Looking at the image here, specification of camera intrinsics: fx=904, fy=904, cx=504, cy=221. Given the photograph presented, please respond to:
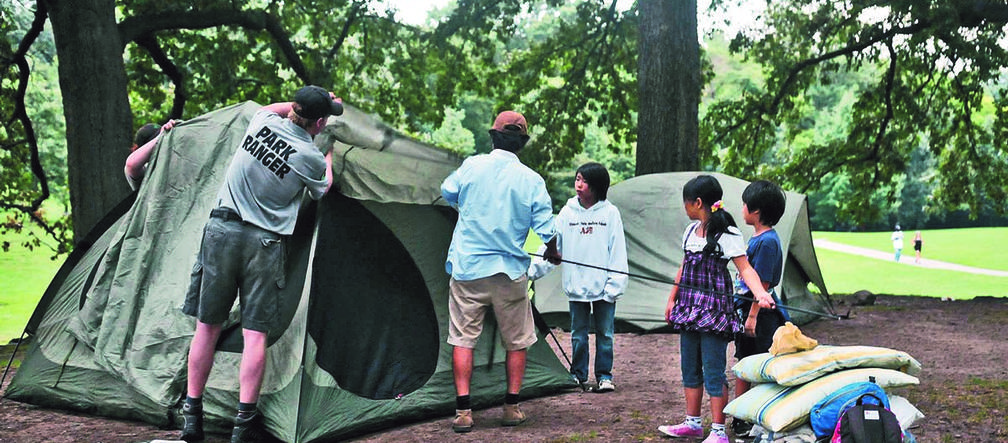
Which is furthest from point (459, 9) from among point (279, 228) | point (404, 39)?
point (279, 228)

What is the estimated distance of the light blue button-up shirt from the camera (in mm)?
4953

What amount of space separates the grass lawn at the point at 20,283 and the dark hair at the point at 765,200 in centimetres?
1869

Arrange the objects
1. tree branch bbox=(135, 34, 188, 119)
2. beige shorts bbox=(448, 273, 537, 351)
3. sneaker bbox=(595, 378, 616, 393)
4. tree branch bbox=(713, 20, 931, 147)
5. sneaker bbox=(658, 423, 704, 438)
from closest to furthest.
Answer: sneaker bbox=(658, 423, 704, 438), beige shorts bbox=(448, 273, 537, 351), sneaker bbox=(595, 378, 616, 393), tree branch bbox=(135, 34, 188, 119), tree branch bbox=(713, 20, 931, 147)

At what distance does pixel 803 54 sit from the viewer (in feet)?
54.3

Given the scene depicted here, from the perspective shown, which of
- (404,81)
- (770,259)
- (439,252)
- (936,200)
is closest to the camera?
(770,259)

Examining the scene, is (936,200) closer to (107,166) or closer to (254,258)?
(107,166)

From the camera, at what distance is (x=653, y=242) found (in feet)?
31.4

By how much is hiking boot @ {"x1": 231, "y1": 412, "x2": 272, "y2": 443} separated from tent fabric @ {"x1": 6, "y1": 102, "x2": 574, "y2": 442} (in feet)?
0.31

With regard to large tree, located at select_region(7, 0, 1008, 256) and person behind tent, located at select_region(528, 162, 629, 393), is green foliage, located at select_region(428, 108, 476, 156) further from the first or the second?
person behind tent, located at select_region(528, 162, 629, 393)

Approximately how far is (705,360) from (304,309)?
7.09 ft

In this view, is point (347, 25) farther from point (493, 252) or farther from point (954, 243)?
point (954, 243)

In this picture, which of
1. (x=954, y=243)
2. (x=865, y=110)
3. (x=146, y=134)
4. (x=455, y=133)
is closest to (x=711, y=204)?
(x=146, y=134)

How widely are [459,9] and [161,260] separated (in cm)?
1082

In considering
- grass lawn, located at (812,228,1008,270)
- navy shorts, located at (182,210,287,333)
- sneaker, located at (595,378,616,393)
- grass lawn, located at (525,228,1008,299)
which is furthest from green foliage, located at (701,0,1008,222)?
grass lawn, located at (812,228,1008,270)
